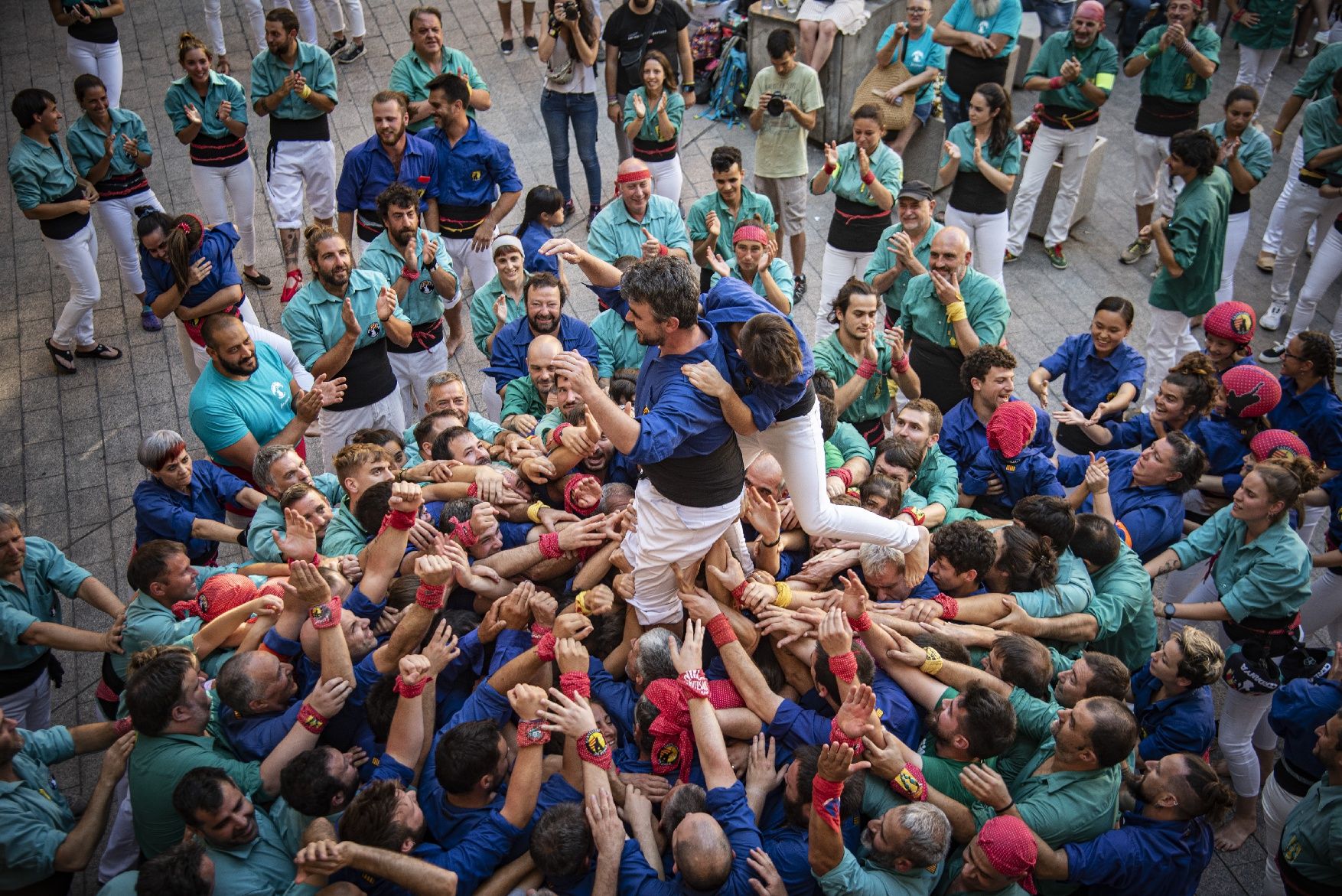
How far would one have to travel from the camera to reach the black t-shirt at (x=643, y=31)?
30.2 feet

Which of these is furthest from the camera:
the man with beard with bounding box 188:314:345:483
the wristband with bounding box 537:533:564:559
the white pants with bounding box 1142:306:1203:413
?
the white pants with bounding box 1142:306:1203:413

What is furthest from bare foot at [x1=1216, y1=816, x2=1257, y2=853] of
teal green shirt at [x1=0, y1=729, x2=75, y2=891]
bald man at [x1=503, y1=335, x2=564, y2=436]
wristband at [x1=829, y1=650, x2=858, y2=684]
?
teal green shirt at [x1=0, y1=729, x2=75, y2=891]

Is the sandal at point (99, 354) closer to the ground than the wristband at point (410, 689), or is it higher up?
closer to the ground

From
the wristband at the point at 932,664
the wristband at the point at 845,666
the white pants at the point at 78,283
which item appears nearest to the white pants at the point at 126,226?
the white pants at the point at 78,283

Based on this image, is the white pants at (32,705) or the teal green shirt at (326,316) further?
the teal green shirt at (326,316)

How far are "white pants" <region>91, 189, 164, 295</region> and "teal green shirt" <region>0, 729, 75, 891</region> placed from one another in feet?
16.1

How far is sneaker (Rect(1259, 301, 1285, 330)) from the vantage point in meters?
8.48

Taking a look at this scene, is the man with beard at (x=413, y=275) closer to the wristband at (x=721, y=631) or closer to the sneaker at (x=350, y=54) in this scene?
the wristband at (x=721, y=631)

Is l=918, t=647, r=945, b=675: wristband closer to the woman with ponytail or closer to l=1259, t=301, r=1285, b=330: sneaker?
the woman with ponytail

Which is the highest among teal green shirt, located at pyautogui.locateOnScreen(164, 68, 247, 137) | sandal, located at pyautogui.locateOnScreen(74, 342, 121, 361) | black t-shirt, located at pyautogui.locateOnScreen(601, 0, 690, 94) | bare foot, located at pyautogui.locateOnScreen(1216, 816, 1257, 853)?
black t-shirt, located at pyautogui.locateOnScreen(601, 0, 690, 94)

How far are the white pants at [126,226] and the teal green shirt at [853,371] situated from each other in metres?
5.67

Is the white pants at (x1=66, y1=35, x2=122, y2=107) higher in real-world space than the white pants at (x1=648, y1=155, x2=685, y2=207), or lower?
higher

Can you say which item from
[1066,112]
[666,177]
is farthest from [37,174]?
[1066,112]

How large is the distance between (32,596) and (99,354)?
12.8 ft
